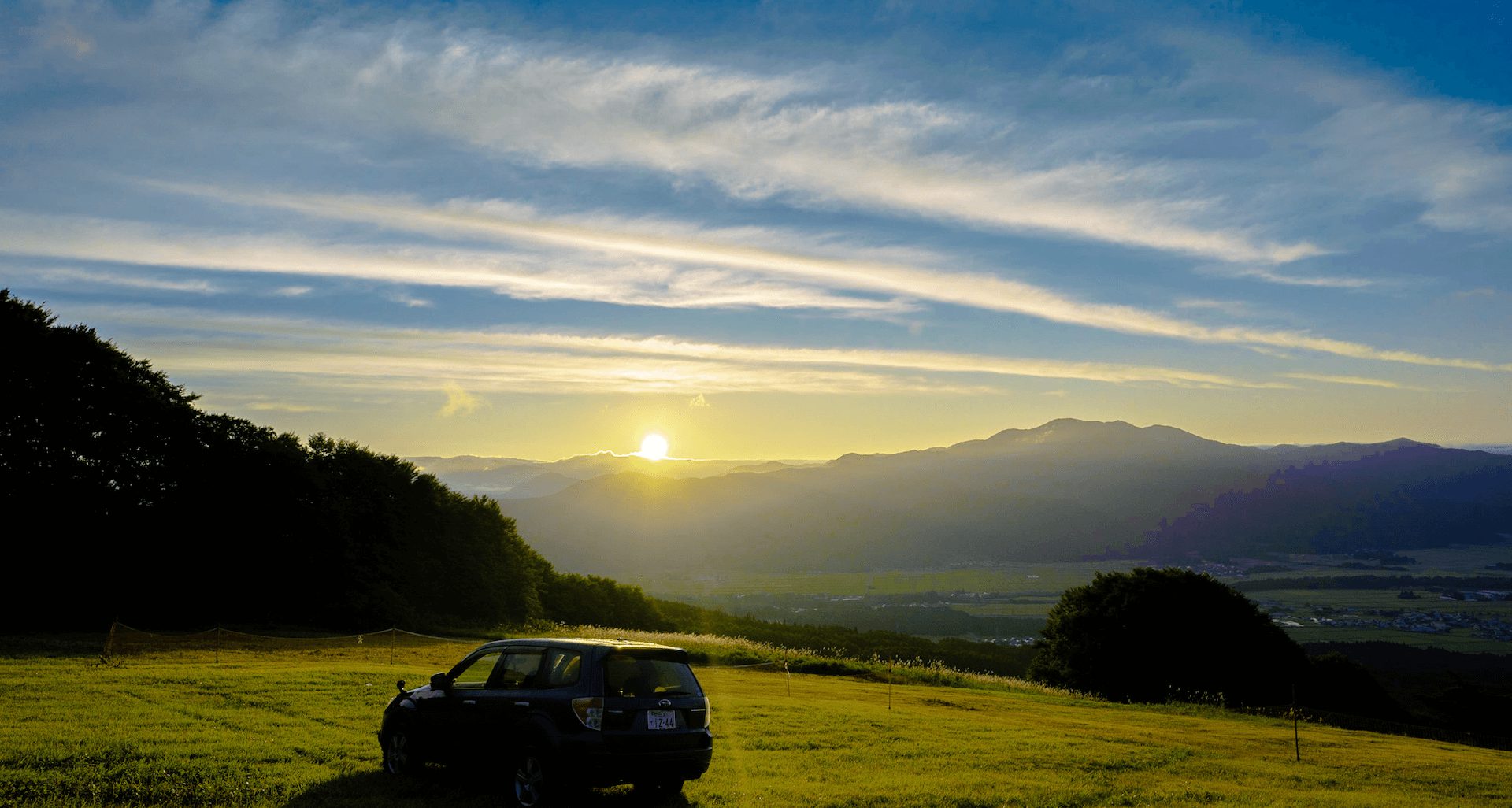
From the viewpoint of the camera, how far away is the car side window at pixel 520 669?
12914 mm

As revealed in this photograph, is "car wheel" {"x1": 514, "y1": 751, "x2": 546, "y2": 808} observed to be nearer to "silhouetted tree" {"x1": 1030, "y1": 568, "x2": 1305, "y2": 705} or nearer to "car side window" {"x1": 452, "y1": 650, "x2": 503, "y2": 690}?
"car side window" {"x1": 452, "y1": 650, "x2": 503, "y2": 690}

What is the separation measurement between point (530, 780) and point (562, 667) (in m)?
1.49

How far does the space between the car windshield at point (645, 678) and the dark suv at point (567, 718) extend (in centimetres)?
1

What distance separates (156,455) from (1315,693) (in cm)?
7275

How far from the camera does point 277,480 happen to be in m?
59.8

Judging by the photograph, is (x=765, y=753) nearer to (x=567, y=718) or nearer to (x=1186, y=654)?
(x=567, y=718)

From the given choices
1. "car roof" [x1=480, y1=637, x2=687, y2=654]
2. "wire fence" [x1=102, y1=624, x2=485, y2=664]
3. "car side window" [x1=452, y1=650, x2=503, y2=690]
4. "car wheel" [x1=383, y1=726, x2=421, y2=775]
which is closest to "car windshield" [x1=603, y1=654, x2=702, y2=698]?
"car roof" [x1=480, y1=637, x2=687, y2=654]

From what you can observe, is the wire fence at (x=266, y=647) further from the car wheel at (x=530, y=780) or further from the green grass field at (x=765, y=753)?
the car wheel at (x=530, y=780)

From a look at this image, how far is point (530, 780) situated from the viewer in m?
12.3

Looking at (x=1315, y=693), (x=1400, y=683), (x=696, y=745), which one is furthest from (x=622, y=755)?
(x=1400, y=683)

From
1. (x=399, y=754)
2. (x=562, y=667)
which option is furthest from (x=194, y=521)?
(x=562, y=667)

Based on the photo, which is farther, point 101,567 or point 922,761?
point 101,567

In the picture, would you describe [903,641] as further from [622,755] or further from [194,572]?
[622,755]

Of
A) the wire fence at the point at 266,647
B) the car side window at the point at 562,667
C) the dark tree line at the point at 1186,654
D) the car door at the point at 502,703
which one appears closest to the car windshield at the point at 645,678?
the car side window at the point at 562,667
